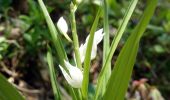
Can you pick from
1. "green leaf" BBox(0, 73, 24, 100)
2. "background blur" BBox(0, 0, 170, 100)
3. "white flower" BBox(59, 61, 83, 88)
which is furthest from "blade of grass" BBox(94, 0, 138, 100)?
"background blur" BBox(0, 0, 170, 100)

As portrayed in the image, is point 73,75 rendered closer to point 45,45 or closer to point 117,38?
point 117,38

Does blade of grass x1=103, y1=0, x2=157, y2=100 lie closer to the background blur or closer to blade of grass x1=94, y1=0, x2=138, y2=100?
blade of grass x1=94, y1=0, x2=138, y2=100

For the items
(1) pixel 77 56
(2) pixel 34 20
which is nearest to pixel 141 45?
(2) pixel 34 20

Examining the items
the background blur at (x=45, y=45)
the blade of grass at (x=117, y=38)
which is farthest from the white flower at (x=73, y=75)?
the background blur at (x=45, y=45)

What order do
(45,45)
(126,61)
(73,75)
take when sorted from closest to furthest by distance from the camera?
(126,61) < (73,75) < (45,45)

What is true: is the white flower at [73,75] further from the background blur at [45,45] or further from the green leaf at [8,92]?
the background blur at [45,45]

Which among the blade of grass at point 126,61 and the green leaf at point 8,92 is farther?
the green leaf at point 8,92

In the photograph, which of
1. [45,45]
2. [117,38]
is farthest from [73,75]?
[45,45]
